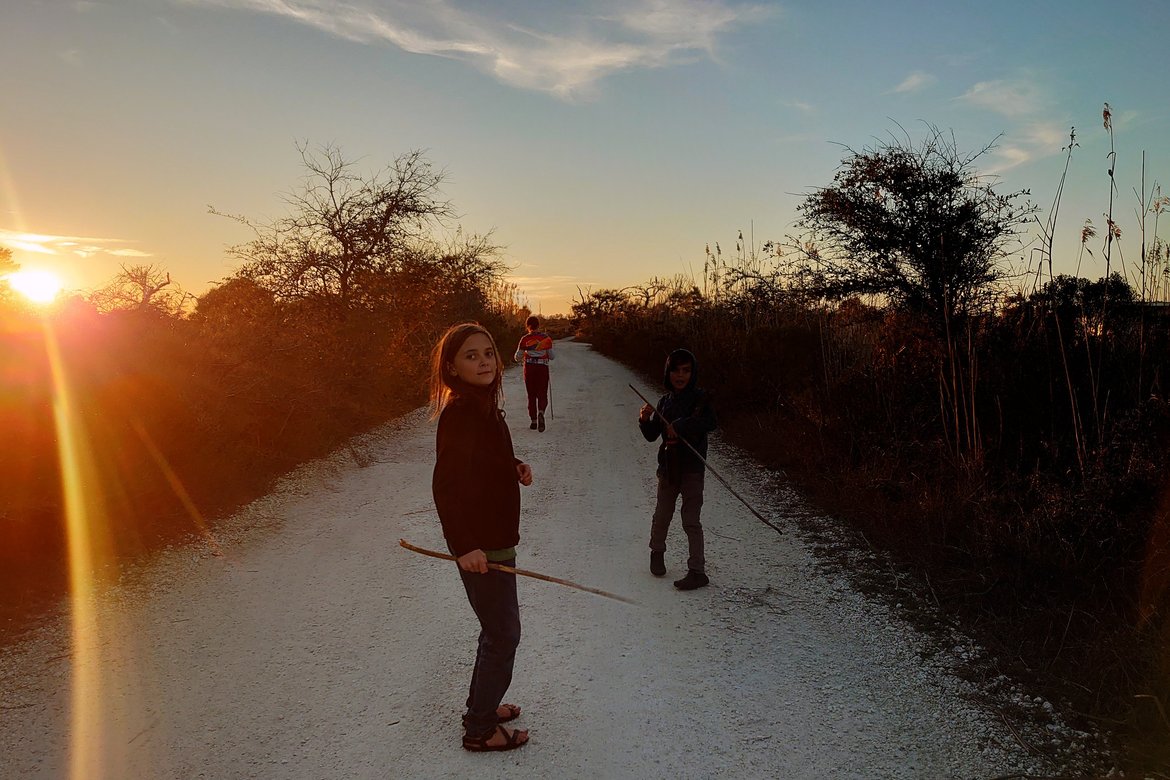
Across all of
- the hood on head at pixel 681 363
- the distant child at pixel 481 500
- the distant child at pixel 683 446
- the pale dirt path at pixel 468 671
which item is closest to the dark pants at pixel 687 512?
the distant child at pixel 683 446

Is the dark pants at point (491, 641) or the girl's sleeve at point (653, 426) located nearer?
the dark pants at point (491, 641)

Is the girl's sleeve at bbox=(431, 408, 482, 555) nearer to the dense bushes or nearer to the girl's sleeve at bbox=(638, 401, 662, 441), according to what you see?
the girl's sleeve at bbox=(638, 401, 662, 441)

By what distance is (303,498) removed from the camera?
734 centimetres

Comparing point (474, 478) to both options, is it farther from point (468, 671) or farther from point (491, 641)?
point (468, 671)

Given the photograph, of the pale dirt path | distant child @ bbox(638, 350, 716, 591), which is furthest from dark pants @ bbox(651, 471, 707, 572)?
the pale dirt path

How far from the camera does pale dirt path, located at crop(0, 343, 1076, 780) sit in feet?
9.77

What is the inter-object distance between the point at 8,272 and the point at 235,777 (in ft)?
31.0

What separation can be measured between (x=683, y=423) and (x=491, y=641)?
2347 mm

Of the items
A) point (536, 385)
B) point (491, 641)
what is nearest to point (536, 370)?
point (536, 385)

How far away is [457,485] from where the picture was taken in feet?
9.16

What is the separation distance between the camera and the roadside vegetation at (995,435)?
3.87 m

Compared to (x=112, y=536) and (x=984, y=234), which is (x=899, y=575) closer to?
(x=984, y=234)

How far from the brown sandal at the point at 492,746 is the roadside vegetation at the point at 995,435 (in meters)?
2.62

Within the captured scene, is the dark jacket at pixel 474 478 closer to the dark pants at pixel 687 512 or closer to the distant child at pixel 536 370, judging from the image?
the dark pants at pixel 687 512
